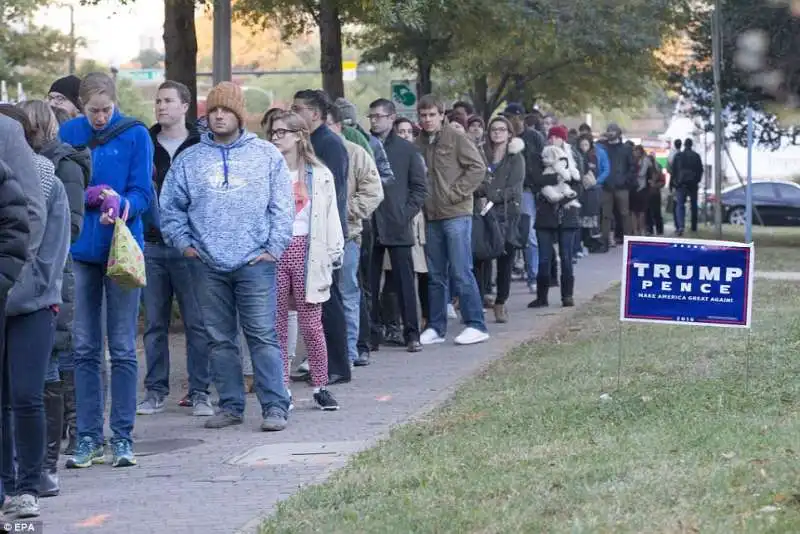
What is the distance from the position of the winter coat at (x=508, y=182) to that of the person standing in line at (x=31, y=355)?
28.2ft

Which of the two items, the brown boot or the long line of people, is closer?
the long line of people

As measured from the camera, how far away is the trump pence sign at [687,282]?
977 cm

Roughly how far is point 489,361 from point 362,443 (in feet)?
12.7

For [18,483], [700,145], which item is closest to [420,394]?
[18,483]

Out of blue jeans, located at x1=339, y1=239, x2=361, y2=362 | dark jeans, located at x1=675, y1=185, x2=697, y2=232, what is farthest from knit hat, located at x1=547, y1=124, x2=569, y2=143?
dark jeans, located at x1=675, y1=185, x2=697, y2=232

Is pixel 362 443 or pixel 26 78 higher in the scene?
pixel 26 78

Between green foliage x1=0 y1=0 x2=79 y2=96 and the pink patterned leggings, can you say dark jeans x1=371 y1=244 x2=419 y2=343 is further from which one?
green foliage x1=0 y1=0 x2=79 y2=96

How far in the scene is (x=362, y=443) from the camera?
30.3 feet

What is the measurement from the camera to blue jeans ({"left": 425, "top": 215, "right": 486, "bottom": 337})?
46.0ft

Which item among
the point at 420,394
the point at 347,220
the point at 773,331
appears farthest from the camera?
the point at 773,331

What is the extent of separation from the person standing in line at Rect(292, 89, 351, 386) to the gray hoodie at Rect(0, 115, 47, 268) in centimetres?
460

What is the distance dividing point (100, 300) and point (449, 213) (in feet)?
18.1

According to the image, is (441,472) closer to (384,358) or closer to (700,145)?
(384,358)

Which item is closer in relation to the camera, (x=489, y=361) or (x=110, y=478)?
(x=110, y=478)
